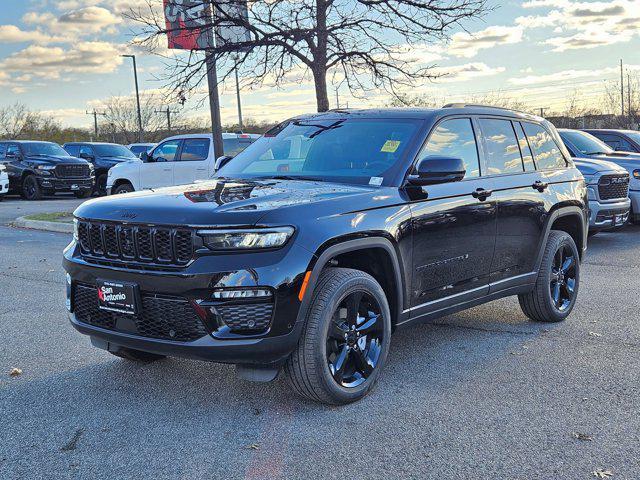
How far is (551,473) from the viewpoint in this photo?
3.35 meters

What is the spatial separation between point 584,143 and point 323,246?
416 inches

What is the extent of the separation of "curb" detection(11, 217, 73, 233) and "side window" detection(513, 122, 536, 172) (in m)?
9.95

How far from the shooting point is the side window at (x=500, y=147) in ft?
18.3

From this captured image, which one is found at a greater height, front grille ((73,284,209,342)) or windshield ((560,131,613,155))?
windshield ((560,131,613,155))

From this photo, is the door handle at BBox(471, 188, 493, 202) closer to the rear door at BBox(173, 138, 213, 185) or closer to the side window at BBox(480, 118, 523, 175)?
the side window at BBox(480, 118, 523, 175)

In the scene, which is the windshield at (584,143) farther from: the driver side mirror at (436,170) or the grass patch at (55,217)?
the grass patch at (55,217)

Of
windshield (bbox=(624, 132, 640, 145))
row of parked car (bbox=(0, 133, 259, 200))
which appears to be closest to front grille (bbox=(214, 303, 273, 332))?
row of parked car (bbox=(0, 133, 259, 200))

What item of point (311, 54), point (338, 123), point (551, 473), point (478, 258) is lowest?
point (551, 473)

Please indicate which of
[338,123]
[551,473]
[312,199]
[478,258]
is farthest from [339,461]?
[338,123]

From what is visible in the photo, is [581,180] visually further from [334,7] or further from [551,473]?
[334,7]

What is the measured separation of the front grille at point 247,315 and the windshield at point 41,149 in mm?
21061

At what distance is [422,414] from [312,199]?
136 cm

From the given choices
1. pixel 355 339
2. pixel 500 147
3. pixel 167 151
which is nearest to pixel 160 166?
pixel 167 151

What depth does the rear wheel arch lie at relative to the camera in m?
4.27
